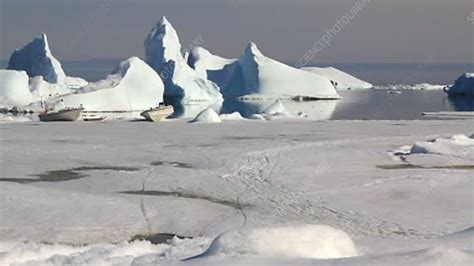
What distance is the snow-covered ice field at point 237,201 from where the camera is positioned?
4.61 meters

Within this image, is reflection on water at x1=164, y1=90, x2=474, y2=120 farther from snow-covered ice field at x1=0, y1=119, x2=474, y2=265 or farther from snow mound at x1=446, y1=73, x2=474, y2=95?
snow-covered ice field at x1=0, y1=119, x2=474, y2=265

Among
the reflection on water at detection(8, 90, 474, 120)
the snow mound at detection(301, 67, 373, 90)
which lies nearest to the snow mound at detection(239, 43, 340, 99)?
the reflection on water at detection(8, 90, 474, 120)

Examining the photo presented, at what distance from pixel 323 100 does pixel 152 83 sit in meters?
22.1

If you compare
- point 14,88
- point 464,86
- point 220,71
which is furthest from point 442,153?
point 464,86

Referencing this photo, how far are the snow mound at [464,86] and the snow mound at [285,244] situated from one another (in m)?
59.0

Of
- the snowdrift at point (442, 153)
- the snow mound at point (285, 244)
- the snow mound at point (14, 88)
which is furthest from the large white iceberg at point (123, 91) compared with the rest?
the snow mound at point (285, 244)

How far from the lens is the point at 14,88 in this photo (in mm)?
36406

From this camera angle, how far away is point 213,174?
1034 centimetres

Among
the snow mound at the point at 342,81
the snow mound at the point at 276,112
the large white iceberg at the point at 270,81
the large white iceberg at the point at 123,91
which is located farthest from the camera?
the snow mound at the point at 342,81

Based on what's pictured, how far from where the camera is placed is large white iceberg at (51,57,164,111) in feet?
103

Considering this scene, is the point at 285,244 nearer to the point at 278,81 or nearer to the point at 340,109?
the point at 340,109

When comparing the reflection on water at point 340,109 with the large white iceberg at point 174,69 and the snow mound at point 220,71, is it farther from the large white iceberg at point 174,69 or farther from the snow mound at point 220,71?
the snow mound at point 220,71

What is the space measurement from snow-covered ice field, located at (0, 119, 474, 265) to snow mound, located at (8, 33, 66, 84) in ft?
99.5

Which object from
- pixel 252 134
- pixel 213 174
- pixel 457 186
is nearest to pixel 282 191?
pixel 213 174
